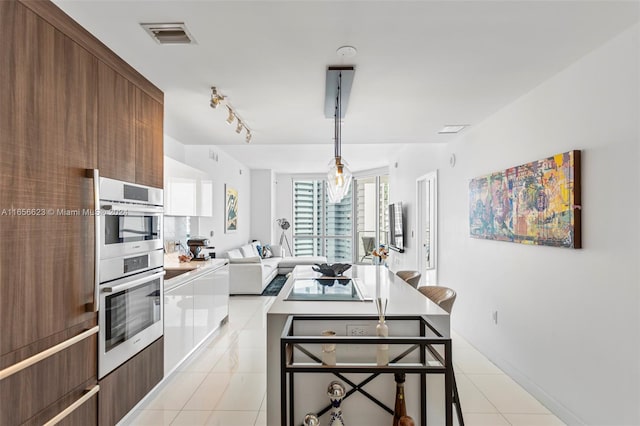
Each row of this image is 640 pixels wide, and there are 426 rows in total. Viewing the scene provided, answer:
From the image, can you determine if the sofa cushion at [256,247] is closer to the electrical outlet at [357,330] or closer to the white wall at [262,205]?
the white wall at [262,205]

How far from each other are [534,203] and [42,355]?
10.5 ft

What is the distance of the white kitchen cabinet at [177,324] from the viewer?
308 cm

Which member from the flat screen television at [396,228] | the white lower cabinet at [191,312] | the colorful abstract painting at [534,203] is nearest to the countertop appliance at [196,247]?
the white lower cabinet at [191,312]

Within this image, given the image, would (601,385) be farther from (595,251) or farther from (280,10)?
(280,10)

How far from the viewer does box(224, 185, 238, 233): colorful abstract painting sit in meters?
7.46

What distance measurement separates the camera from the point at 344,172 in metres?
3.29

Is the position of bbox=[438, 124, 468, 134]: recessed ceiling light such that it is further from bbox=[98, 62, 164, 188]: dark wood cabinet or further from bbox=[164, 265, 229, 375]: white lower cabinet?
bbox=[164, 265, 229, 375]: white lower cabinet

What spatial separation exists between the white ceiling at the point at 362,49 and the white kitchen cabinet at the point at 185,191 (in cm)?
108

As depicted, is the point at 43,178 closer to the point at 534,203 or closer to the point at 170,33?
the point at 170,33

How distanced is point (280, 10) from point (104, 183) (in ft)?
4.62

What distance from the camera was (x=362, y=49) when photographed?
219 centimetres

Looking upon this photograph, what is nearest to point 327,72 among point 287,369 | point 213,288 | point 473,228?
point 287,369

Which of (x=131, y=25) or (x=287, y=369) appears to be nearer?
(x=287, y=369)

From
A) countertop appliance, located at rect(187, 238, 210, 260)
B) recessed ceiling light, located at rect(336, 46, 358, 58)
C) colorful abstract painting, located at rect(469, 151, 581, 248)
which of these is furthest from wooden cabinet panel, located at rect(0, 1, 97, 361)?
colorful abstract painting, located at rect(469, 151, 581, 248)
